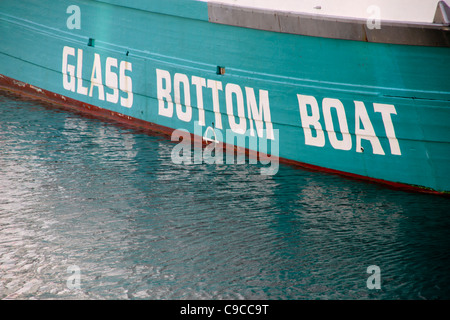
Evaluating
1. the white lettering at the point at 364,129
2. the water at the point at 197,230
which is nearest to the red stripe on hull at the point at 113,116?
the water at the point at 197,230

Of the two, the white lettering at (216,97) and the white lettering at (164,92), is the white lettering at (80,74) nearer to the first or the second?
the white lettering at (164,92)

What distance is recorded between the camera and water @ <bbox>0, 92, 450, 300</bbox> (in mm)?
5312

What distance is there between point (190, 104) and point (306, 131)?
192 cm

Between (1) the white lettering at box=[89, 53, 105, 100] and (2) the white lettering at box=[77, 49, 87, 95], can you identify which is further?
(2) the white lettering at box=[77, 49, 87, 95]

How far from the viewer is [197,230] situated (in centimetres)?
638

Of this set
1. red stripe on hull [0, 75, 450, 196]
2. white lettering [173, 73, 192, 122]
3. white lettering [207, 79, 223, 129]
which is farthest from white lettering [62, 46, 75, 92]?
white lettering [207, 79, 223, 129]

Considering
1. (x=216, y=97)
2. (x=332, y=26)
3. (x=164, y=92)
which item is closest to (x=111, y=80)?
(x=164, y=92)

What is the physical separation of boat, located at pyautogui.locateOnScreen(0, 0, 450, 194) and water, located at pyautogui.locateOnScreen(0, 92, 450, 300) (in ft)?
1.57

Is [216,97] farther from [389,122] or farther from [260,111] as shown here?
[389,122]

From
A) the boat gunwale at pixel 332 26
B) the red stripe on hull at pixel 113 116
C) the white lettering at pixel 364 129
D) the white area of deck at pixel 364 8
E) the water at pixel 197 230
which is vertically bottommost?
the water at pixel 197 230

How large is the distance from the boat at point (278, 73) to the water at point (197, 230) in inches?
18.8

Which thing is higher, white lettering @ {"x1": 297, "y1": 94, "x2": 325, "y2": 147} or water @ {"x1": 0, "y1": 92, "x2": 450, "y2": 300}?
white lettering @ {"x1": 297, "y1": 94, "x2": 325, "y2": 147}

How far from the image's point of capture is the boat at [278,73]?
24.1ft

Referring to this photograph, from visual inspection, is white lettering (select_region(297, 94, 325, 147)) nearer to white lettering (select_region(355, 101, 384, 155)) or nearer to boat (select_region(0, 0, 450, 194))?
boat (select_region(0, 0, 450, 194))
